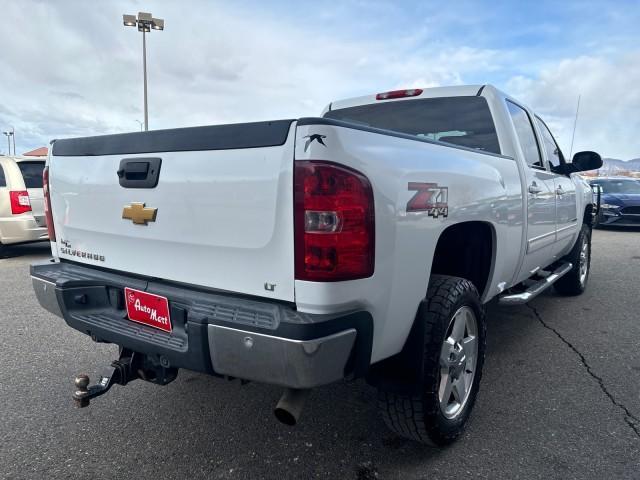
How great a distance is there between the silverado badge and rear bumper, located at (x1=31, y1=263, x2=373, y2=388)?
11.6 inches

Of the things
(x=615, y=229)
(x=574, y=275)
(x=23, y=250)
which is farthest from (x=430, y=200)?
(x=615, y=229)

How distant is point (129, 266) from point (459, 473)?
186 centimetres

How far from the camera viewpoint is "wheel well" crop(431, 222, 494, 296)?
2.78 m

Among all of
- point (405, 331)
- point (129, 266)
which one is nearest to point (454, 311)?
point (405, 331)

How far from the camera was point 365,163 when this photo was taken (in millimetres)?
1814

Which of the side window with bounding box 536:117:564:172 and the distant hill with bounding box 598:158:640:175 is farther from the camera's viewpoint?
the distant hill with bounding box 598:158:640:175

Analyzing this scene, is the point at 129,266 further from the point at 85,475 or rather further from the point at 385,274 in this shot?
the point at 385,274

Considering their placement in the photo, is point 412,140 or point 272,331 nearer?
point 272,331

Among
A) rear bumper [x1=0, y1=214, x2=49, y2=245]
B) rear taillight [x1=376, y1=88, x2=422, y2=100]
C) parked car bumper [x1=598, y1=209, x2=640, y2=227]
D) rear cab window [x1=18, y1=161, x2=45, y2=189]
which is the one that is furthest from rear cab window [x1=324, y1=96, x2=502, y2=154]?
parked car bumper [x1=598, y1=209, x2=640, y2=227]

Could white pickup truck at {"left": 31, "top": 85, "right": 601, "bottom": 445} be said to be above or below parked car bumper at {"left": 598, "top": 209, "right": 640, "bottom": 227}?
above

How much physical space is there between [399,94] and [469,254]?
4.80ft

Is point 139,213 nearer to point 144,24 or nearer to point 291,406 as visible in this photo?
point 291,406

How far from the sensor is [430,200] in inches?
84.2

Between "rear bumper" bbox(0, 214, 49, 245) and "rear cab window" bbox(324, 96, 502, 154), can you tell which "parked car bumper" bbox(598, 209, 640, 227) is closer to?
"rear cab window" bbox(324, 96, 502, 154)
